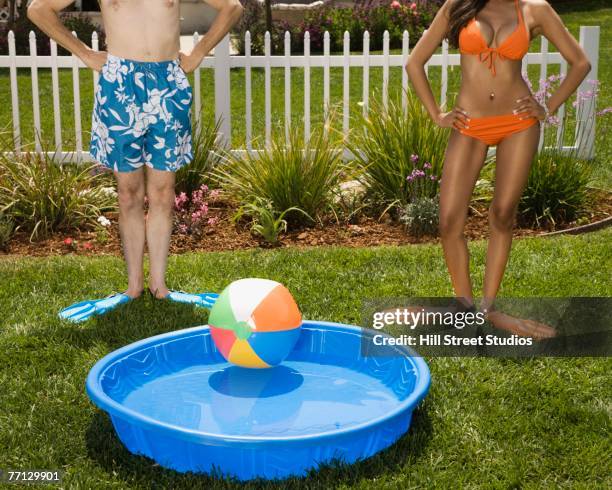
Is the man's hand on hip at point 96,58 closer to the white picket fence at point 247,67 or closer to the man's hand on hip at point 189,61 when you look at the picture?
the man's hand on hip at point 189,61

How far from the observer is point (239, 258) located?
19.5 feet

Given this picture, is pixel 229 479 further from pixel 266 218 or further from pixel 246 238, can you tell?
pixel 246 238

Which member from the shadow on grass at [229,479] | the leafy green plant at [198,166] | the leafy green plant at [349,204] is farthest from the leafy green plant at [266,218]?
the shadow on grass at [229,479]

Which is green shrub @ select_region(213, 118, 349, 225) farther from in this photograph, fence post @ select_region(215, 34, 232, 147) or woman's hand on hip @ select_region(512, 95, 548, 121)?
woman's hand on hip @ select_region(512, 95, 548, 121)

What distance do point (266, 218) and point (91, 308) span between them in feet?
5.69

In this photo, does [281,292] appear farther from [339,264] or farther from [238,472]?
[339,264]

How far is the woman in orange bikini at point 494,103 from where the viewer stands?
4090 mm

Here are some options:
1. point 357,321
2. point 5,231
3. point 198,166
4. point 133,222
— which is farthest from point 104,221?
point 357,321

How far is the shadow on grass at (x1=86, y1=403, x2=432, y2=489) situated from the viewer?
3.26 meters

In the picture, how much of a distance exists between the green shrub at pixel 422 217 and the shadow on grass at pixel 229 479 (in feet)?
9.60

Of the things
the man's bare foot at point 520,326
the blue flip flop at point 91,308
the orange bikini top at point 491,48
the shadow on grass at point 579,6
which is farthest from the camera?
the shadow on grass at point 579,6

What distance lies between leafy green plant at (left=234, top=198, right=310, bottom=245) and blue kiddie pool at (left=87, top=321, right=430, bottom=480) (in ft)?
6.98

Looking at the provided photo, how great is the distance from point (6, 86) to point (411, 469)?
11.5 m

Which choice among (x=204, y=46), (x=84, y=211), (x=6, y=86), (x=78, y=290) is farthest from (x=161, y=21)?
(x=6, y=86)
